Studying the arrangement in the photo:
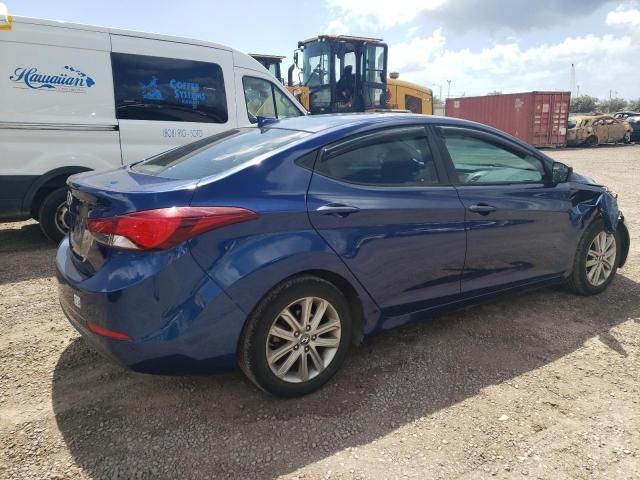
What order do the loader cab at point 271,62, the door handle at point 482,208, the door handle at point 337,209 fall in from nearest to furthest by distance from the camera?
the door handle at point 337,209 → the door handle at point 482,208 → the loader cab at point 271,62

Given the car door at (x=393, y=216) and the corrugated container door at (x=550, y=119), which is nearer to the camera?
the car door at (x=393, y=216)

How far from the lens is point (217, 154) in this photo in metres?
3.08

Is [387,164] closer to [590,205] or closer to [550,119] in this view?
[590,205]

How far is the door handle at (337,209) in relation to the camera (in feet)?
9.16

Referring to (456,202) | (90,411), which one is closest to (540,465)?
(456,202)

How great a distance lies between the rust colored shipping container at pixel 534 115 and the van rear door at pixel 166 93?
793 inches

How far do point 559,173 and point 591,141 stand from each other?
2499 centimetres

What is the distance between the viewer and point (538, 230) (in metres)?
3.87

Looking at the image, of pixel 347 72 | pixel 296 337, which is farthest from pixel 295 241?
pixel 347 72

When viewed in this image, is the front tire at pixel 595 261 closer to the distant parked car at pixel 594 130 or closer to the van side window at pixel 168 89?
the van side window at pixel 168 89

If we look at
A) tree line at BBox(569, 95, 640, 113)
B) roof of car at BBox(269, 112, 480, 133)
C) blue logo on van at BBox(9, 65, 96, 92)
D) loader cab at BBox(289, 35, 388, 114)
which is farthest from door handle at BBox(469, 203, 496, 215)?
tree line at BBox(569, 95, 640, 113)

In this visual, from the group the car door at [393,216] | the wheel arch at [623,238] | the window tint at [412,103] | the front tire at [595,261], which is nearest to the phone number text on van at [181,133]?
the car door at [393,216]

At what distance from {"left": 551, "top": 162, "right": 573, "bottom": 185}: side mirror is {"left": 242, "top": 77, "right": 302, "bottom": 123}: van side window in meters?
4.05

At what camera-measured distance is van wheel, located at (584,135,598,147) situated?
25578 mm
